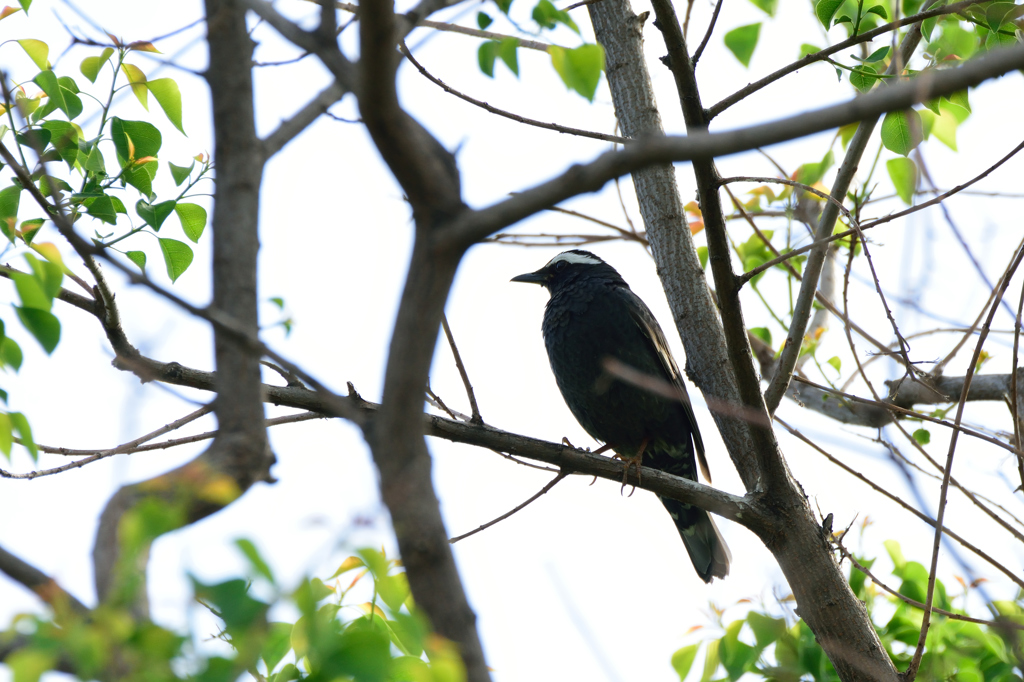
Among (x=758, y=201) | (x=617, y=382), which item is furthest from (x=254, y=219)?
(x=758, y=201)

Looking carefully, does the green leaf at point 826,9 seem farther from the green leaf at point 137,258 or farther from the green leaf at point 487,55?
the green leaf at point 137,258

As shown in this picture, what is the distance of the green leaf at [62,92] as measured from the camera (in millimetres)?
2643

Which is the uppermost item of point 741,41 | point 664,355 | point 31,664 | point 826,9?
point 741,41

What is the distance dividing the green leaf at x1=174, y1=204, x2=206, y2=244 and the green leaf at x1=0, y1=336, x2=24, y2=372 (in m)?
1.05

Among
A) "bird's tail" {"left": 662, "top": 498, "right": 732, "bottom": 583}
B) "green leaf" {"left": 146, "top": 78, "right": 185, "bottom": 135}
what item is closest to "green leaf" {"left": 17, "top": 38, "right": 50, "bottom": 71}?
"green leaf" {"left": 146, "top": 78, "right": 185, "bottom": 135}

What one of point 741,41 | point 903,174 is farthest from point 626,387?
point 741,41

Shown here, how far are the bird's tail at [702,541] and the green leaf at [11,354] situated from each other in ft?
12.8

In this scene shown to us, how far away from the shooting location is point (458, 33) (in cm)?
453

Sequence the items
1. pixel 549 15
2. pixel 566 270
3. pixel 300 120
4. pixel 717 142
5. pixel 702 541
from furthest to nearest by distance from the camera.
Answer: pixel 566 270 → pixel 702 541 → pixel 549 15 → pixel 300 120 → pixel 717 142

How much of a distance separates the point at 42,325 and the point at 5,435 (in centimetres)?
26

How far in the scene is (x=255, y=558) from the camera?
45.8 inches

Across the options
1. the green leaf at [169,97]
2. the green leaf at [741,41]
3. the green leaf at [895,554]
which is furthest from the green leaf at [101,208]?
the green leaf at [895,554]

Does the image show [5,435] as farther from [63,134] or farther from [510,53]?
[510,53]

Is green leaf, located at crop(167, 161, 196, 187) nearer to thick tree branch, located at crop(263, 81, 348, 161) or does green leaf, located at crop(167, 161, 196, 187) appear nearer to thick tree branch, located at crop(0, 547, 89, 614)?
thick tree branch, located at crop(263, 81, 348, 161)
